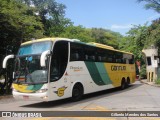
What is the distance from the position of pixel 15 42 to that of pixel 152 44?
16273 millimetres

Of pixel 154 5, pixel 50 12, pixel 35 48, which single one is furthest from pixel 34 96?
→ pixel 50 12

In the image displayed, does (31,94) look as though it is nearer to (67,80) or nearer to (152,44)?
(67,80)

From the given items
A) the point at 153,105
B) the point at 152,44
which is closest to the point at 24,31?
the point at 153,105

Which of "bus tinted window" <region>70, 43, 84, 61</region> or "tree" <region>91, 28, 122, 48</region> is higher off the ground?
"tree" <region>91, 28, 122, 48</region>

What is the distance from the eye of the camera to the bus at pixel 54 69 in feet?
44.5

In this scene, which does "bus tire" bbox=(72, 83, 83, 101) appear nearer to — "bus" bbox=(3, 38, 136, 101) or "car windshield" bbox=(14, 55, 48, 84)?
"bus" bbox=(3, 38, 136, 101)

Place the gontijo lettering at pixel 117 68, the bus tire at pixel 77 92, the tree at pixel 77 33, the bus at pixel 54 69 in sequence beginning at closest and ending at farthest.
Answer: the bus at pixel 54 69 < the bus tire at pixel 77 92 < the gontijo lettering at pixel 117 68 < the tree at pixel 77 33

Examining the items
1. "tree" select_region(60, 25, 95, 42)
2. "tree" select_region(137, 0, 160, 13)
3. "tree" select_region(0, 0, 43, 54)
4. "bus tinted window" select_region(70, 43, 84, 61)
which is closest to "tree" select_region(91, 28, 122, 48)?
"tree" select_region(60, 25, 95, 42)

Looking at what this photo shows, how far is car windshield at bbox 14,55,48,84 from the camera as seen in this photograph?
535 inches

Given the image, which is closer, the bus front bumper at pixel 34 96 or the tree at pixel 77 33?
the bus front bumper at pixel 34 96

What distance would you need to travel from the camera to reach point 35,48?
14469 mm

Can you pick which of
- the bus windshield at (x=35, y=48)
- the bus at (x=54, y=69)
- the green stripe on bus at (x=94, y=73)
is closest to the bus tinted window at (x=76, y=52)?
the bus at (x=54, y=69)

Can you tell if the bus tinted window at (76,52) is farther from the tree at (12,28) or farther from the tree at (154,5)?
the tree at (154,5)

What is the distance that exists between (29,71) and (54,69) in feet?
3.83
